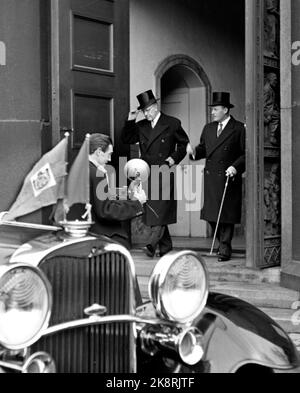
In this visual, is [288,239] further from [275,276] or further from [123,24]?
[123,24]

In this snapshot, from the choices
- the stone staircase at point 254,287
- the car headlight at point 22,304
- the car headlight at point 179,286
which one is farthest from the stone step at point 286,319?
the car headlight at point 22,304

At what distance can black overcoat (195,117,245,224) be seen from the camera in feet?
23.6

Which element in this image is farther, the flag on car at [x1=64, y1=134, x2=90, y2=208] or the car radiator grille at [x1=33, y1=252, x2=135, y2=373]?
the flag on car at [x1=64, y1=134, x2=90, y2=208]

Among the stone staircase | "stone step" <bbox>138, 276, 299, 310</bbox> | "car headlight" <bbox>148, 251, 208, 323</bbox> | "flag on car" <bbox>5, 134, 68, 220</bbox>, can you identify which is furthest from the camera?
"stone step" <bbox>138, 276, 299, 310</bbox>

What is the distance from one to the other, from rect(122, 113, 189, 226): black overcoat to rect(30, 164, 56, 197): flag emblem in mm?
4296

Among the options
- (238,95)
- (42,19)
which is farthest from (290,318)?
(238,95)

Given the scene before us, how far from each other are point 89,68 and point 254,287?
9.68ft

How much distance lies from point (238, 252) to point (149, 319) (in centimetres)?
511

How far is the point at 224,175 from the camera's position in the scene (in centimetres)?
729

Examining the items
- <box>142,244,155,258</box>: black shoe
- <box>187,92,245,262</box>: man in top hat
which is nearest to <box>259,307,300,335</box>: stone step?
<box>187,92,245,262</box>: man in top hat

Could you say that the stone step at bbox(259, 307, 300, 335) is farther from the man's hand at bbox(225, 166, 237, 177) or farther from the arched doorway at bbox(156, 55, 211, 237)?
the arched doorway at bbox(156, 55, 211, 237)

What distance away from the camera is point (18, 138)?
779 centimetres

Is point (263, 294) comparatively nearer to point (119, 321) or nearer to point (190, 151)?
point (190, 151)

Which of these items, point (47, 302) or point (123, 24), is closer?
point (47, 302)
